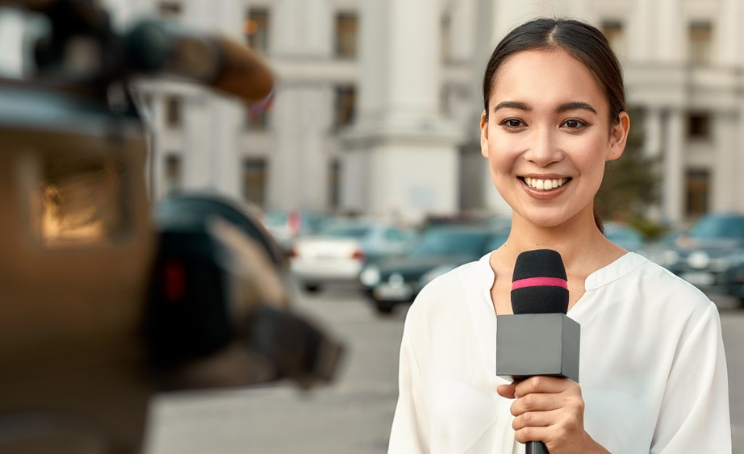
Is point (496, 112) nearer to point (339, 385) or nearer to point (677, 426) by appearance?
point (677, 426)

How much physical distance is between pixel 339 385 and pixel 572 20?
9218 mm

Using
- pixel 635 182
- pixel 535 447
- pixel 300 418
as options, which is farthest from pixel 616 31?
pixel 535 447

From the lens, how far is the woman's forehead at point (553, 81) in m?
2.09

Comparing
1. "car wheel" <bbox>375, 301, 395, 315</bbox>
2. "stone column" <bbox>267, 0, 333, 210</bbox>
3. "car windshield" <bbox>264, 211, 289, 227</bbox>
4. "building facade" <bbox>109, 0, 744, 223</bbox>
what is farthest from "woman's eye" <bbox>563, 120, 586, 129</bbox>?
"stone column" <bbox>267, 0, 333, 210</bbox>

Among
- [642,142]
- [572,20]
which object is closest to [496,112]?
[572,20]

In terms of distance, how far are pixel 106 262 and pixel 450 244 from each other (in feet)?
53.4

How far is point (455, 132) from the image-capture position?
3506 centimetres

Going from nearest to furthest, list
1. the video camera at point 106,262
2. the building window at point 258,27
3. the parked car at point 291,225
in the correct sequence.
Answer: the video camera at point 106,262
the parked car at point 291,225
the building window at point 258,27

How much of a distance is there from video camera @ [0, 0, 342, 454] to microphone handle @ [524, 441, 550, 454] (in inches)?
→ 42.2

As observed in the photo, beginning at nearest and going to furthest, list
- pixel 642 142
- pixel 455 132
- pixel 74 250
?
pixel 74 250, pixel 455 132, pixel 642 142

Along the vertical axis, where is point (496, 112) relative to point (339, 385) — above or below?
above

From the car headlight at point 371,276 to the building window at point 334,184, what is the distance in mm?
45856

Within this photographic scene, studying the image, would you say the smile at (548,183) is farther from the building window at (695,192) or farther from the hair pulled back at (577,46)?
the building window at (695,192)

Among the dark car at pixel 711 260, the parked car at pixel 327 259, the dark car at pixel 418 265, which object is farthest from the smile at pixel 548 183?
the parked car at pixel 327 259
